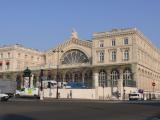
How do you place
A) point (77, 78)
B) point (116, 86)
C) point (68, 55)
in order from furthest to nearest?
point (68, 55) < point (77, 78) < point (116, 86)

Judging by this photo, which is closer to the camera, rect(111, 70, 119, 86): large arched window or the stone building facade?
the stone building facade

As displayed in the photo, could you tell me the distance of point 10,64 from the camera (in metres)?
121

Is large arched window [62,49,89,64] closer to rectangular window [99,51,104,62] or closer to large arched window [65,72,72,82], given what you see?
large arched window [65,72,72,82]

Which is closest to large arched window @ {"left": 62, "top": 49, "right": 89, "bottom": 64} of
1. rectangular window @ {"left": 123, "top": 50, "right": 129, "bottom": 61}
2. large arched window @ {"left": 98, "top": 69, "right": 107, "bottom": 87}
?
large arched window @ {"left": 98, "top": 69, "right": 107, "bottom": 87}

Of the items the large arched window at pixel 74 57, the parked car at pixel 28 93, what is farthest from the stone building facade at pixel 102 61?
the parked car at pixel 28 93

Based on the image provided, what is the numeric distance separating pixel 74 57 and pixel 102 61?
1354 centimetres

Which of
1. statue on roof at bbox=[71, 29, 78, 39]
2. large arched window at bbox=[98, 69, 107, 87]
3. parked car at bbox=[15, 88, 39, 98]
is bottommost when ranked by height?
parked car at bbox=[15, 88, 39, 98]

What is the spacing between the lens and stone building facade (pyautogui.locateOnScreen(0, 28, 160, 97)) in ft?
316

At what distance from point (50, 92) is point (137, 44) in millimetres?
28385

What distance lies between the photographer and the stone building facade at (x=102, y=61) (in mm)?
96188

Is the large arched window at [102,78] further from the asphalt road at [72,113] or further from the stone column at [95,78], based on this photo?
the asphalt road at [72,113]

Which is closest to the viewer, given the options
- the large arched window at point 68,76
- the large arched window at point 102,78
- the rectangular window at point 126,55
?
the rectangular window at point 126,55

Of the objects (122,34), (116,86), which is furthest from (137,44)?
(116,86)

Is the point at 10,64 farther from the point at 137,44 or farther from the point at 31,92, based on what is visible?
the point at 137,44
